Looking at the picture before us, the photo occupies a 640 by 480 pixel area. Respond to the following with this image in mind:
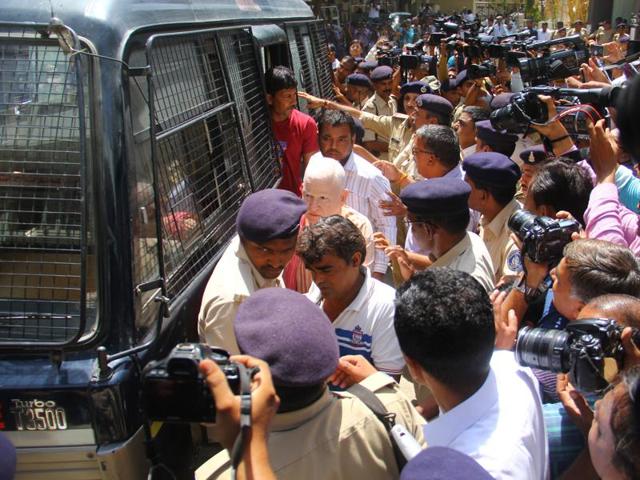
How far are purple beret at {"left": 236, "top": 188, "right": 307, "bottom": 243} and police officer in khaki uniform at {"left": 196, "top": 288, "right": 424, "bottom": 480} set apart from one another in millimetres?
789

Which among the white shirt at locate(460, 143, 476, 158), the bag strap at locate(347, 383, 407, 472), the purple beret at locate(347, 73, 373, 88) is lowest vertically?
the purple beret at locate(347, 73, 373, 88)

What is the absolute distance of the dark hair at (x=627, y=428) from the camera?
1402 millimetres

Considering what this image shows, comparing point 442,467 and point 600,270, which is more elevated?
point 442,467

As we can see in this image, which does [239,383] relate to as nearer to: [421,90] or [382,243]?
[382,243]

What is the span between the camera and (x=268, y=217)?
2.50 metres

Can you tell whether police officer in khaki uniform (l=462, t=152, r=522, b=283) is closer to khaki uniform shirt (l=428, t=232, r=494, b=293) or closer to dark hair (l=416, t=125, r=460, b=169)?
khaki uniform shirt (l=428, t=232, r=494, b=293)

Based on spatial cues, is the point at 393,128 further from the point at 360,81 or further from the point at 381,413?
the point at 381,413

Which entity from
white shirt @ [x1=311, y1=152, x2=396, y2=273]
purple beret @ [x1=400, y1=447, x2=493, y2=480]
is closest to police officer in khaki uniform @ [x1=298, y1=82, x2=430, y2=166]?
white shirt @ [x1=311, y1=152, x2=396, y2=273]

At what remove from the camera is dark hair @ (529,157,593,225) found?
3.13m

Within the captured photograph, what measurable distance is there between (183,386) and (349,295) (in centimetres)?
134

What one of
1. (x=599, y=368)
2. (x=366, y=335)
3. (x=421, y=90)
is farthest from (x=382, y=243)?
(x=421, y=90)

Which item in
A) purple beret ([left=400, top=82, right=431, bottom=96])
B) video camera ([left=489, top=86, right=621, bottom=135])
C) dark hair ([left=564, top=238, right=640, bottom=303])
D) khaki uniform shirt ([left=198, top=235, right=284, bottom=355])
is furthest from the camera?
purple beret ([left=400, top=82, right=431, bottom=96])

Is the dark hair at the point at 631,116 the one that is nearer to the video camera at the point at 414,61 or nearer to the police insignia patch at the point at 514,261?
the police insignia patch at the point at 514,261

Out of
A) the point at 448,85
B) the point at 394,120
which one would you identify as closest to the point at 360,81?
the point at 448,85
